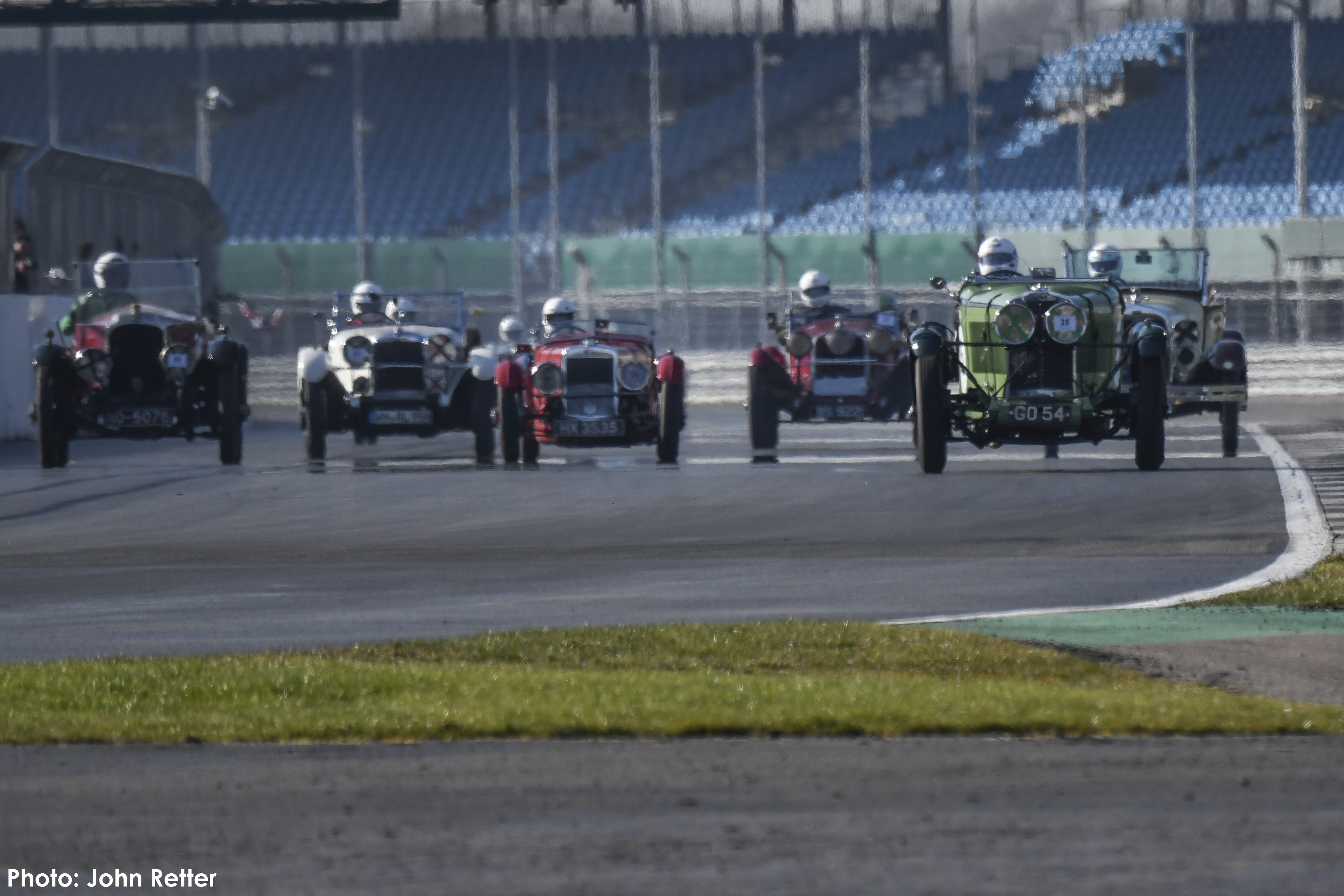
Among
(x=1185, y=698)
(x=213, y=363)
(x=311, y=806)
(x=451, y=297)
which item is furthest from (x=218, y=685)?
(x=451, y=297)

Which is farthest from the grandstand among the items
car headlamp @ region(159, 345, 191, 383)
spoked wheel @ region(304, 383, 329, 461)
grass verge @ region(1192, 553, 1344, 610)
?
grass verge @ region(1192, 553, 1344, 610)

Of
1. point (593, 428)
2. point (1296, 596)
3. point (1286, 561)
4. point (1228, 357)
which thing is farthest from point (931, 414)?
point (1296, 596)

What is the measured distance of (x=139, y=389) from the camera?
69.9 feet

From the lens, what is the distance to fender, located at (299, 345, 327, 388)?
21.3 meters

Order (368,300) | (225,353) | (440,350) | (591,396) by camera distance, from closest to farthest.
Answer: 1. (591,396)
2. (225,353)
3. (440,350)
4. (368,300)

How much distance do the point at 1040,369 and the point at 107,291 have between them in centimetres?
1065

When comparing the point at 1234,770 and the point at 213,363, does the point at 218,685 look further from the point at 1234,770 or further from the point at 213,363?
the point at 213,363

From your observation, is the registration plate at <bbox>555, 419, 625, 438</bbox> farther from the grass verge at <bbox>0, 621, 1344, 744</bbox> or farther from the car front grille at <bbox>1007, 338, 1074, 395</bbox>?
the grass verge at <bbox>0, 621, 1344, 744</bbox>

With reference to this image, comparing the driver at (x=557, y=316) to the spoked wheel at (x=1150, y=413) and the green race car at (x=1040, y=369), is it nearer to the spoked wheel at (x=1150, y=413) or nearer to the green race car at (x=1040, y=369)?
the green race car at (x=1040, y=369)

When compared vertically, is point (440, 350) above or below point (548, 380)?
above

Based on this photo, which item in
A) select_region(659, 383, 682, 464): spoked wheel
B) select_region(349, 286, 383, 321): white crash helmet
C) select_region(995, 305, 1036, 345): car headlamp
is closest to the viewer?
select_region(995, 305, 1036, 345): car headlamp

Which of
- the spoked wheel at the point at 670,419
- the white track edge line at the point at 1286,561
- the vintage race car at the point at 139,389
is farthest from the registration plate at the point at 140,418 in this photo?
the white track edge line at the point at 1286,561

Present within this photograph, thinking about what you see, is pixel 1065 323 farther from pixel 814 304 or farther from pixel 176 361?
pixel 176 361

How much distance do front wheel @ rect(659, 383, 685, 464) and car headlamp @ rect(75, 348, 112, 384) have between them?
5075 millimetres
